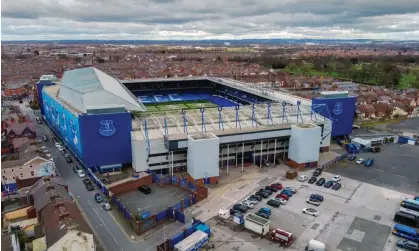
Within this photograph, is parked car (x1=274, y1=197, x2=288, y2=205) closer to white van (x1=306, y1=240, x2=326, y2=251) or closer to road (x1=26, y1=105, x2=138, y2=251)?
white van (x1=306, y1=240, x2=326, y2=251)

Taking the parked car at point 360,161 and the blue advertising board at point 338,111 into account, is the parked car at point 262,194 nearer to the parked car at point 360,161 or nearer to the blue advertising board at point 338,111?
the parked car at point 360,161

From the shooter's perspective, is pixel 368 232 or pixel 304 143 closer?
pixel 368 232

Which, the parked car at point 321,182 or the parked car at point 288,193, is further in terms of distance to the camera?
the parked car at point 321,182

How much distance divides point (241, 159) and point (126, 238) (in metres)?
16.1

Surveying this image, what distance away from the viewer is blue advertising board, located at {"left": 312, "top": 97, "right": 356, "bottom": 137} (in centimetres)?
4150

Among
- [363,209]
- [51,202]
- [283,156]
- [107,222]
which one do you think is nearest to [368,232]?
[363,209]

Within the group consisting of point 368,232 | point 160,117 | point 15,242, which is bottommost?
point 368,232

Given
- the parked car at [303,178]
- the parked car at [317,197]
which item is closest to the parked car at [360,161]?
the parked car at [303,178]

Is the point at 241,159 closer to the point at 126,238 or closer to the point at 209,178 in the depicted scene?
the point at 209,178

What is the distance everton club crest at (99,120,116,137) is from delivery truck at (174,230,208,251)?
14825 millimetres

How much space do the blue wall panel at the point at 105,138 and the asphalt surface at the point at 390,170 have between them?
797 inches

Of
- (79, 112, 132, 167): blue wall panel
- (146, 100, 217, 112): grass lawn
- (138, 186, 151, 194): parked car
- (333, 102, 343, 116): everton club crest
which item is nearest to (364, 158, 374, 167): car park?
(333, 102, 343, 116): everton club crest

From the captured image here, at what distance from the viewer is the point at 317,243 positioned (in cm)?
2069

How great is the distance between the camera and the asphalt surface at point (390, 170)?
101 feet
